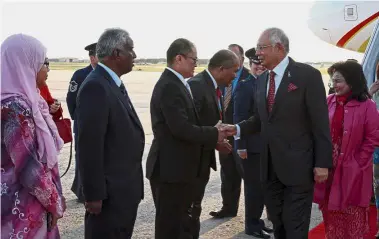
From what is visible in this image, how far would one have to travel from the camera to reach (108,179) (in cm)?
330

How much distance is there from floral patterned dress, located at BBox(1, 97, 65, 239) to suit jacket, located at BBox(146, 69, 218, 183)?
4.54 ft

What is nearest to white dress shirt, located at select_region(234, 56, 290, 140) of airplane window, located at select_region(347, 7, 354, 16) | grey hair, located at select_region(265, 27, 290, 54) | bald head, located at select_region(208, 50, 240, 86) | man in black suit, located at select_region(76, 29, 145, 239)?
grey hair, located at select_region(265, 27, 290, 54)

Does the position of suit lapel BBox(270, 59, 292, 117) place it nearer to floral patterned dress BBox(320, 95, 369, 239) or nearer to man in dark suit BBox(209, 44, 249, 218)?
floral patterned dress BBox(320, 95, 369, 239)

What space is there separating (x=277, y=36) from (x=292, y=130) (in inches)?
29.9

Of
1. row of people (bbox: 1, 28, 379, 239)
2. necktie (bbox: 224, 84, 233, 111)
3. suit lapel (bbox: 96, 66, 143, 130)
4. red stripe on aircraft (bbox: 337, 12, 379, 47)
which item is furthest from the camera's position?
red stripe on aircraft (bbox: 337, 12, 379, 47)

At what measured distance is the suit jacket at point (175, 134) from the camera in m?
4.15

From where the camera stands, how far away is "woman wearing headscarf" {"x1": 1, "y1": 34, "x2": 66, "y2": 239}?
2.78m

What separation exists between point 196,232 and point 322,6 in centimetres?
810

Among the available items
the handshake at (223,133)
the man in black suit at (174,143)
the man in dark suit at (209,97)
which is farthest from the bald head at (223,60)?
the handshake at (223,133)

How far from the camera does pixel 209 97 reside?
459 cm

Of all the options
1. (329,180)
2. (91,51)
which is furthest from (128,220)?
(91,51)

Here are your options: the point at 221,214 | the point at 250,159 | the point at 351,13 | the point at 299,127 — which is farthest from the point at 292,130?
the point at 351,13

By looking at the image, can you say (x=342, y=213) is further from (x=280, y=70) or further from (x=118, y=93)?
(x=118, y=93)

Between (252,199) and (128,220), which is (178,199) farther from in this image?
(252,199)
